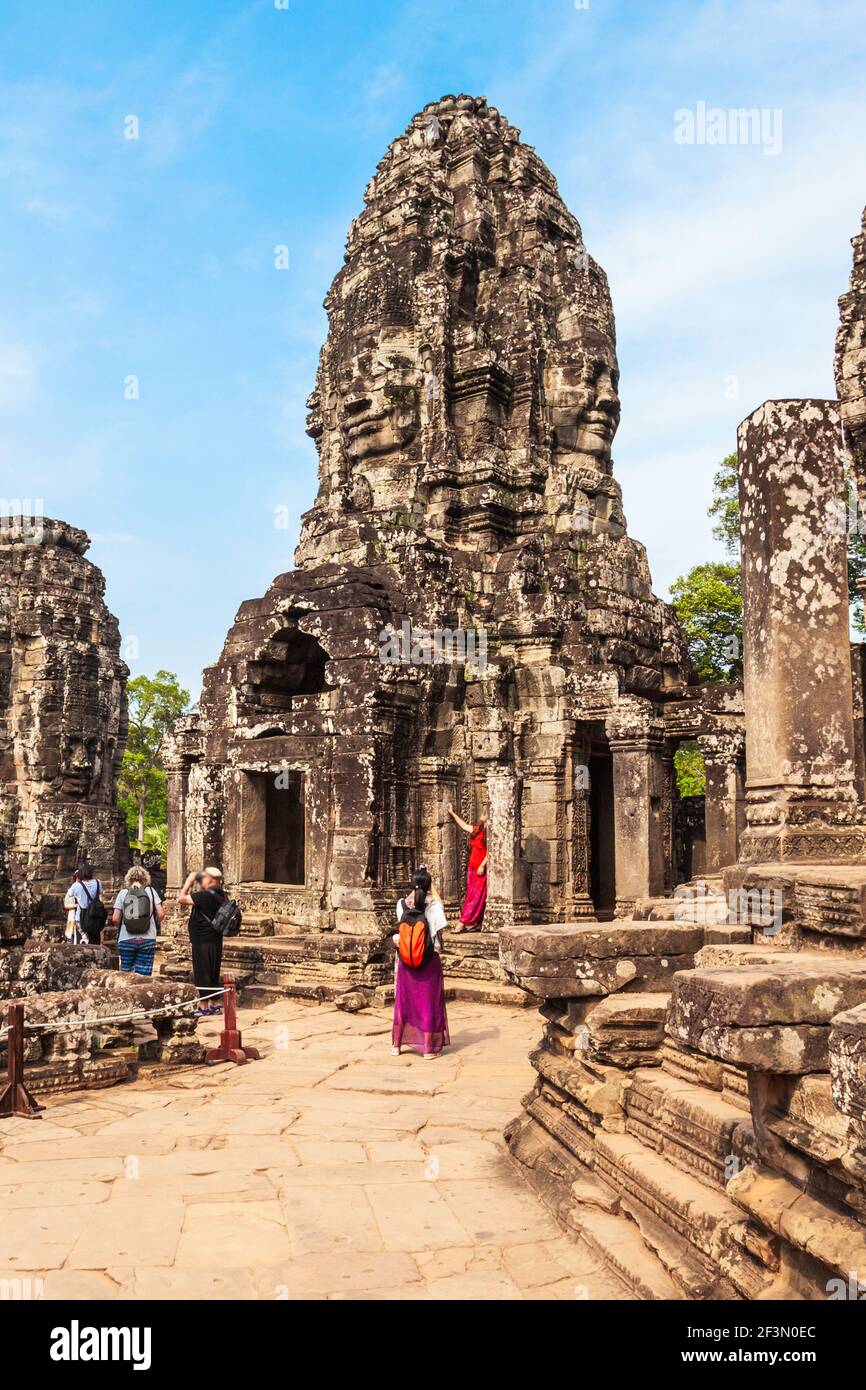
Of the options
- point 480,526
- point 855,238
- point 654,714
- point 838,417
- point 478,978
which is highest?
point 855,238

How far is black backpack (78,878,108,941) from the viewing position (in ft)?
36.3

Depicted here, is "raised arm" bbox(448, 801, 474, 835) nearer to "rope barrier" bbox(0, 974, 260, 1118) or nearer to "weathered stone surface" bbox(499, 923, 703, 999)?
"rope barrier" bbox(0, 974, 260, 1118)

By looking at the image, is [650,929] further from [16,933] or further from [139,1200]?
[16,933]

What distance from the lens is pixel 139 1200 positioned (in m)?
4.88

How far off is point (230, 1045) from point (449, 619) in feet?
21.1

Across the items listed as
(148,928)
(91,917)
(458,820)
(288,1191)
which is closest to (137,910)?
(148,928)

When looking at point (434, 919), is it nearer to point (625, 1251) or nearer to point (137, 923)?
point (137, 923)

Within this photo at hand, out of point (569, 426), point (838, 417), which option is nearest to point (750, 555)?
point (838, 417)

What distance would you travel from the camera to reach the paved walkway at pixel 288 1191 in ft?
13.1

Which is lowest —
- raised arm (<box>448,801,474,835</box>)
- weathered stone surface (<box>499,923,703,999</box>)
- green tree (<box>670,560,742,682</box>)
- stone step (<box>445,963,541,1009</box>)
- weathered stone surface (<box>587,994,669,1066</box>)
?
stone step (<box>445,963,541,1009</box>)

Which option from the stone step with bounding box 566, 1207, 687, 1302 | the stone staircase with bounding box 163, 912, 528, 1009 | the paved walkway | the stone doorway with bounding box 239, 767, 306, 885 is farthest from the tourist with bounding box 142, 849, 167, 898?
the stone step with bounding box 566, 1207, 687, 1302

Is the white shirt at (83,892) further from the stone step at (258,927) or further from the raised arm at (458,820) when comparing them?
the raised arm at (458,820)

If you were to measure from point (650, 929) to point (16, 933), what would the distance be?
5102mm

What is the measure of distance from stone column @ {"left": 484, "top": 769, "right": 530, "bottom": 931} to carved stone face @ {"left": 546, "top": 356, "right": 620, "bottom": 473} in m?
5.91
